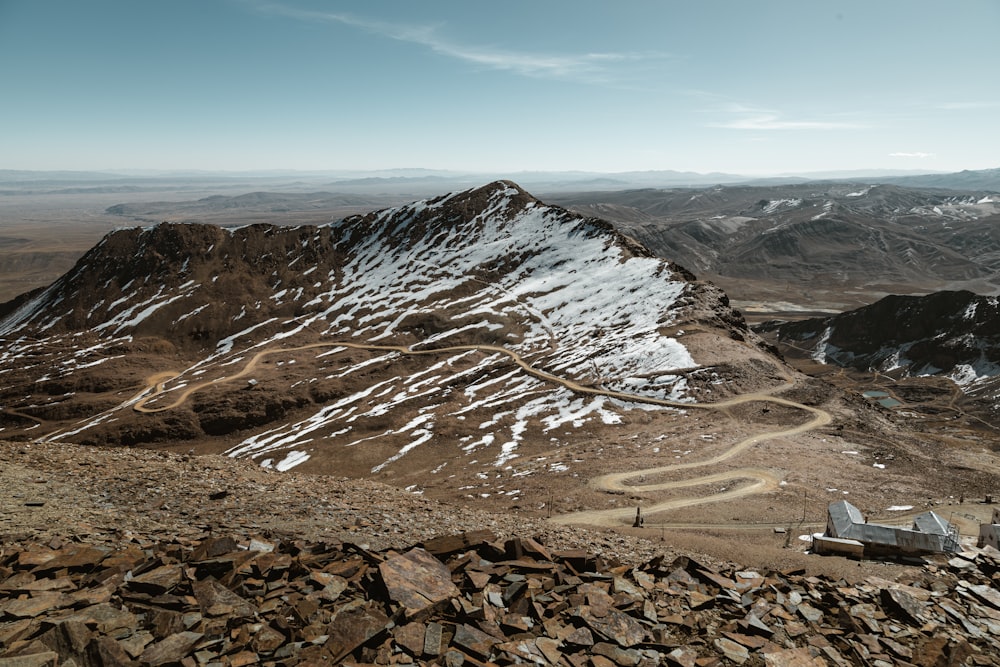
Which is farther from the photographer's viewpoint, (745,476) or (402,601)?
(745,476)

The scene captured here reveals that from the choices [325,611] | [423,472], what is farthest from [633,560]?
[423,472]

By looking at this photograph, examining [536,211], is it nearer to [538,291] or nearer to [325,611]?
[538,291]

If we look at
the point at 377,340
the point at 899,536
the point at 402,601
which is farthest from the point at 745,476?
→ the point at 377,340

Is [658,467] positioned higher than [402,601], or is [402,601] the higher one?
[402,601]

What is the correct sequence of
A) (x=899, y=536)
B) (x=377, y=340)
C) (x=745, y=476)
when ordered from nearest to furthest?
(x=899, y=536) < (x=745, y=476) < (x=377, y=340)

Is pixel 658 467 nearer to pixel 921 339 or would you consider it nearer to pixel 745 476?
pixel 745 476

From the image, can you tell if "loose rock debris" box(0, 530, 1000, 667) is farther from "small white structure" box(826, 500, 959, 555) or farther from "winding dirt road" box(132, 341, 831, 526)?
"winding dirt road" box(132, 341, 831, 526)
